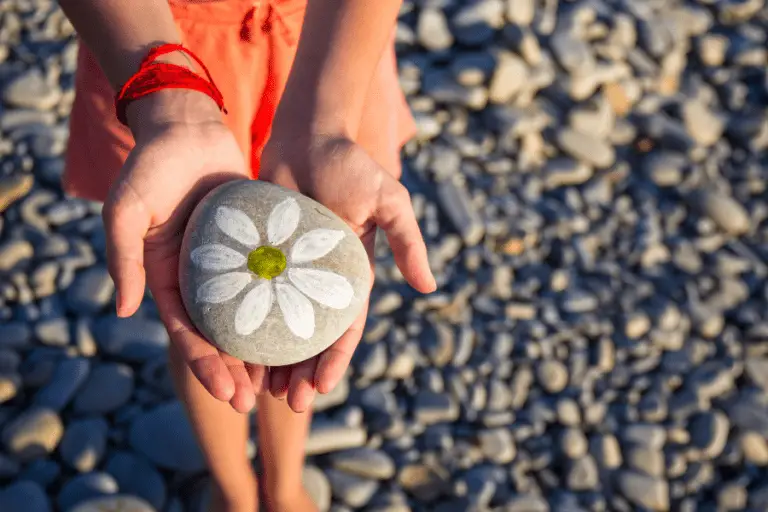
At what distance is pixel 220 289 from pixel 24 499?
3.46 feet

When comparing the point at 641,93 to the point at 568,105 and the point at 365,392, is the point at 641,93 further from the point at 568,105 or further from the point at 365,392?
the point at 365,392

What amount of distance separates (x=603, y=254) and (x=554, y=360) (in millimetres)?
592

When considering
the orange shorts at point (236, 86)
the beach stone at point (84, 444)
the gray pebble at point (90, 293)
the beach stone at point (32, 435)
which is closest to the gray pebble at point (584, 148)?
the orange shorts at point (236, 86)

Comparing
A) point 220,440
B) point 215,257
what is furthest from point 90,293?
point 215,257

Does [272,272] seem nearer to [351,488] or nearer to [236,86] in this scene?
[236,86]

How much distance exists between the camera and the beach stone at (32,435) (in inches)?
86.7

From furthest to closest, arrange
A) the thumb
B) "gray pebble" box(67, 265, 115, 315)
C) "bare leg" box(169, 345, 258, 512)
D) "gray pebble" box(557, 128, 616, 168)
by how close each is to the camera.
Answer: "gray pebble" box(557, 128, 616, 168), "gray pebble" box(67, 265, 115, 315), "bare leg" box(169, 345, 258, 512), the thumb

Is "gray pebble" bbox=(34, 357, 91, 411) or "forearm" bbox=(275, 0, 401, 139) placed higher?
"forearm" bbox=(275, 0, 401, 139)

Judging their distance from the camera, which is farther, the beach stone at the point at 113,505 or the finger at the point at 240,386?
the beach stone at the point at 113,505

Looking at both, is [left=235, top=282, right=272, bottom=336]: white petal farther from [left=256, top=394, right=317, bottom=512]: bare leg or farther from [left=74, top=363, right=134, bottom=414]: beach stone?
[left=74, top=363, right=134, bottom=414]: beach stone

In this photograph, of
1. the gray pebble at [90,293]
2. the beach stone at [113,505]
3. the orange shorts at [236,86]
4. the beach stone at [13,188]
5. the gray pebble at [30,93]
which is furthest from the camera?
the gray pebble at [30,93]

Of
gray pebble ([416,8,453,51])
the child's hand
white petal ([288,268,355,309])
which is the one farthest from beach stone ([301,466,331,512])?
gray pebble ([416,8,453,51])

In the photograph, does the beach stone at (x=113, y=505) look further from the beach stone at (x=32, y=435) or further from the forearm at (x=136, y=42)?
the forearm at (x=136, y=42)

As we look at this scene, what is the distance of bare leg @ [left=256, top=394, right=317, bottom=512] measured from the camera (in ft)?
6.18
